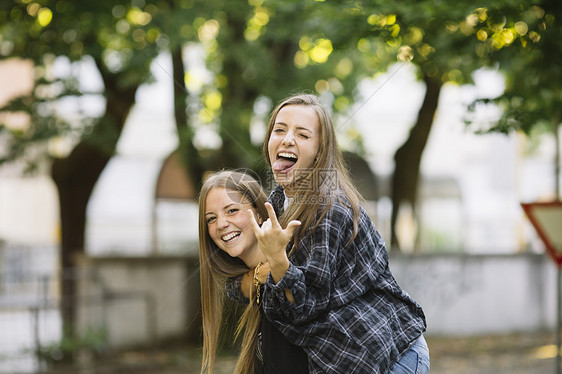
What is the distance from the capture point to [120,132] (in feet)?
35.4

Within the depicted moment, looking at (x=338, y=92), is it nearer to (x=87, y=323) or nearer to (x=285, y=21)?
(x=285, y=21)

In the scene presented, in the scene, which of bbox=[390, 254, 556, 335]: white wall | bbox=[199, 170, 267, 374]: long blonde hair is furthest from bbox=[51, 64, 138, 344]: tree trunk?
bbox=[199, 170, 267, 374]: long blonde hair

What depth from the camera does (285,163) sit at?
2615 mm

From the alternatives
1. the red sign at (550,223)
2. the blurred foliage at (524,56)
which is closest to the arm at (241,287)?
the blurred foliage at (524,56)

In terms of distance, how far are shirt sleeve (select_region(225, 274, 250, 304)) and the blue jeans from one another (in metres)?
0.65

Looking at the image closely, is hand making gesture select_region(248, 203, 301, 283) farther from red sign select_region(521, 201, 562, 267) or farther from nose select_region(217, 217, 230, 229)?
red sign select_region(521, 201, 562, 267)

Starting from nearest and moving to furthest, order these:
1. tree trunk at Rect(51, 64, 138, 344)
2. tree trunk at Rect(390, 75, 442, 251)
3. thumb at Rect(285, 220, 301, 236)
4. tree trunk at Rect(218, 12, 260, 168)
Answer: thumb at Rect(285, 220, 301, 236) → tree trunk at Rect(218, 12, 260, 168) → tree trunk at Rect(51, 64, 138, 344) → tree trunk at Rect(390, 75, 442, 251)

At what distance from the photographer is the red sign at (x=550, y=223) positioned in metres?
6.37

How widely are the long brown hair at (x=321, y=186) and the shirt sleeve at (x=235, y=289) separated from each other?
37 centimetres

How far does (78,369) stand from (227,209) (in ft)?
26.0

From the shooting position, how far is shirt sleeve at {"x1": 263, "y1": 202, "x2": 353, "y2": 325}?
234 cm

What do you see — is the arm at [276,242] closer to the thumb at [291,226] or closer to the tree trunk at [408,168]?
the thumb at [291,226]

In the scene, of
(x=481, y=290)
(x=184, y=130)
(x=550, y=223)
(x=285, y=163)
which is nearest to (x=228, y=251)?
(x=285, y=163)

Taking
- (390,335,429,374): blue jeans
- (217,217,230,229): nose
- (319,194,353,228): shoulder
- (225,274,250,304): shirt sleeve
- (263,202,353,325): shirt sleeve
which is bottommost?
(390,335,429,374): blue jeans
